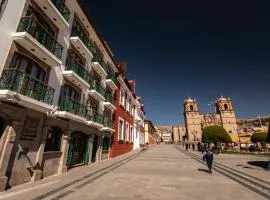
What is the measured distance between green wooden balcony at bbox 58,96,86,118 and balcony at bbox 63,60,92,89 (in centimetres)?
131

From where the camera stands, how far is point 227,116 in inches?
3816

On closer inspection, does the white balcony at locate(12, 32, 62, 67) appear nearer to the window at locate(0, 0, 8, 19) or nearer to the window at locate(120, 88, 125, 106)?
the window at locate(0, 0, 8, 19)

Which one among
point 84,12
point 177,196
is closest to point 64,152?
point 177,196

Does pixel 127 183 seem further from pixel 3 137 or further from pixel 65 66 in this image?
pixel 65 66

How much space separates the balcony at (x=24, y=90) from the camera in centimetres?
653

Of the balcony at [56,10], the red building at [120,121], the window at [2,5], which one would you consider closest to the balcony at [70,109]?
the balcony at [56,10]

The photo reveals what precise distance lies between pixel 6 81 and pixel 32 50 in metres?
2.19

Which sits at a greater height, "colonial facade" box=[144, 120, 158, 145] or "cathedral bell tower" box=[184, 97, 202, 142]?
"cathedral bell tower" box=[184, 97, 202, 142]

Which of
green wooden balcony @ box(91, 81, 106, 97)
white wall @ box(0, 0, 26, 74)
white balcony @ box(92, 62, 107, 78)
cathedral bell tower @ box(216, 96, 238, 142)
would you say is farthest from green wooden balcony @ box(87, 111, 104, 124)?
cathedral bell tower @ box(216, 96, 238, 142)

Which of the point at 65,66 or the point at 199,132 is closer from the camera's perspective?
the point at 65,66

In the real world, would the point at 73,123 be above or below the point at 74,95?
below

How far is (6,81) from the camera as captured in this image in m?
6.79

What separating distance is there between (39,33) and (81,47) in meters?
3.69

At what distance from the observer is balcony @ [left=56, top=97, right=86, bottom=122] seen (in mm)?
10039
